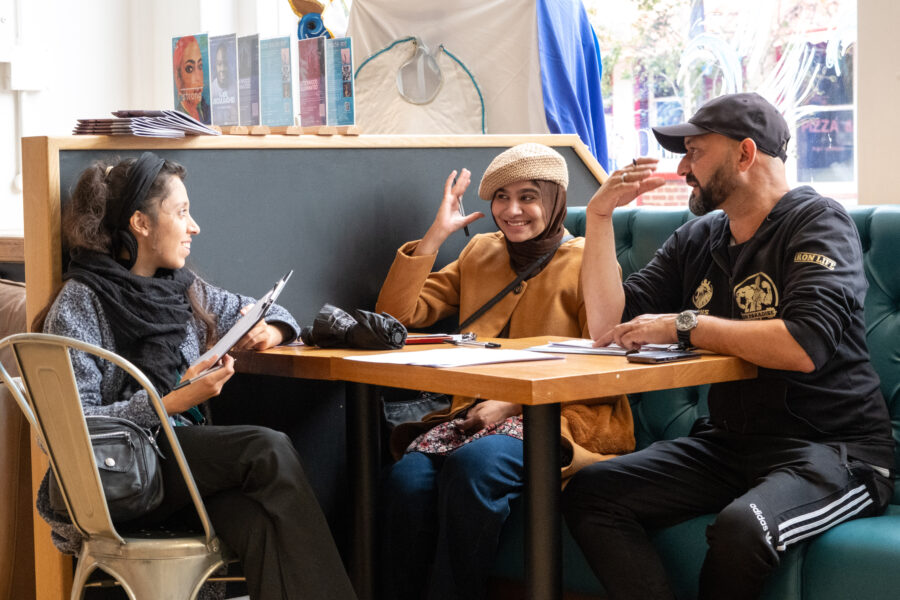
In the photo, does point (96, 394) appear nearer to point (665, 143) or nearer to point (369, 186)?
point (369, 186)

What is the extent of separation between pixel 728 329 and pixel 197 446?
1.07m

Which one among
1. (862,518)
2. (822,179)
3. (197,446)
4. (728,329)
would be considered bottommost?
(862,518)

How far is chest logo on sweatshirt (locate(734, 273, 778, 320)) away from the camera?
88.6 inches

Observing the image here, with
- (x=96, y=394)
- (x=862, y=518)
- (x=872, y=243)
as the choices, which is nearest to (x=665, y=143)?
(x=872, y=243)

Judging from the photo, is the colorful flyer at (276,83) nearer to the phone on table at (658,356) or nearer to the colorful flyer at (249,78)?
the colorful flyer at (249,78)

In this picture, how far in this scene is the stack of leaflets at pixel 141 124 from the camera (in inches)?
97.4

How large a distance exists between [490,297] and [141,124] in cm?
98

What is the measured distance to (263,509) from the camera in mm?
2143

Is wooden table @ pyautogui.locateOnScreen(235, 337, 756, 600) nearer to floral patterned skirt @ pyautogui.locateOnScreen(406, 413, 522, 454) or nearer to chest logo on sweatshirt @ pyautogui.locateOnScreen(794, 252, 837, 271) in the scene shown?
chest logo on sweatshirt @ pyautogui.locateOnScreen(794, 252, 837, 271)

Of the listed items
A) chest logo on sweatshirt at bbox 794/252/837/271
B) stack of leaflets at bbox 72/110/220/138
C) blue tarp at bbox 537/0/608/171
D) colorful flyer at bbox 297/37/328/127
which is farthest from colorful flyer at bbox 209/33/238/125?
blue tarp at bbox 537/0/608/171

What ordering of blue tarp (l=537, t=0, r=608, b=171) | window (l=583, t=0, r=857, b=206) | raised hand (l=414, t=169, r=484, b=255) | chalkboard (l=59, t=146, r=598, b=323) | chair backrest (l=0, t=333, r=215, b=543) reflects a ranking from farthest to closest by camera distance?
blue tarp (l=537, t=0, r=608, b=171) < window (l=583, t=0, r=857, b=206) < raised hand (l=414, t=169, r=484, b=255) < chalkboard (l=59, t=146, r=598, b=323) < chair backrest (l=0, t=333, r=215, b=543)

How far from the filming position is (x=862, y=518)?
2121 millimetres

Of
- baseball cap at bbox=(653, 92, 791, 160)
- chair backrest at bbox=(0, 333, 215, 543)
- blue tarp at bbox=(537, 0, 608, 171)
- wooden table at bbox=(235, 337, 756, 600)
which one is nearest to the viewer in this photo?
wooden table at bbox=(235, 337, 756, 600)

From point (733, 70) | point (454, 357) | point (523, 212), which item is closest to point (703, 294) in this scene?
point (523, 212)
